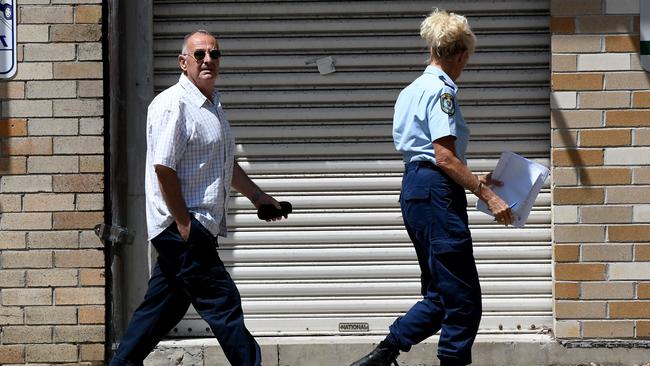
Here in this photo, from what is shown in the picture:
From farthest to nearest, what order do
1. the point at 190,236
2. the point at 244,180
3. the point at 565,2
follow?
the point at 565,2, the point at 244,180, the point at 190,236

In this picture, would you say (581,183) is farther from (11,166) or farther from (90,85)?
(11,166)

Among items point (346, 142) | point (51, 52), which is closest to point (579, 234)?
point (346, 142)

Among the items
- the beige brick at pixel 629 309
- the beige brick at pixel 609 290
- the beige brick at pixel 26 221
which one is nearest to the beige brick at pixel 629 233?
the beige brick at pixel 609 290

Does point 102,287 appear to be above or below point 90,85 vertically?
below

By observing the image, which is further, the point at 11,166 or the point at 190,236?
the point at 11,166

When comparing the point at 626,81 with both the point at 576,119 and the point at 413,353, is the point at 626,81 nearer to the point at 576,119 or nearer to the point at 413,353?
the point at 576,119

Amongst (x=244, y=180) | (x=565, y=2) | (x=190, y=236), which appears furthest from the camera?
(x=565, y=2)

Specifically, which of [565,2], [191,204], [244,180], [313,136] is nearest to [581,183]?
[565,2]

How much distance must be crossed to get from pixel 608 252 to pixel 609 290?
22 centimetres

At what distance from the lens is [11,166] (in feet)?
22.7

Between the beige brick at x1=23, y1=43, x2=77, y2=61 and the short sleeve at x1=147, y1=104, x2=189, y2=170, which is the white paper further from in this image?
the beige brick at x1=23, y1=43, x2=77, y2=61

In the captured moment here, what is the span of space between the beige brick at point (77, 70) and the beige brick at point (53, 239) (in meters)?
0.92

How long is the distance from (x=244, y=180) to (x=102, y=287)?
1648mm

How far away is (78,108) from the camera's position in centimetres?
691
